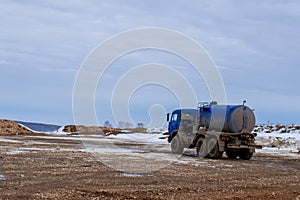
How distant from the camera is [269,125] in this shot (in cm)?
6425

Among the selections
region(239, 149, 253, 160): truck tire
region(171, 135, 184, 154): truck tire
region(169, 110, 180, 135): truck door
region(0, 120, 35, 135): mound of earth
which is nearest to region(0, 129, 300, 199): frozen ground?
region(239, 149, 253, 160): truck tire

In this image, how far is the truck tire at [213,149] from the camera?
31.7m

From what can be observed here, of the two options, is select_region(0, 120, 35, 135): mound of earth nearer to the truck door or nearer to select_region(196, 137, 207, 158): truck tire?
the truck door

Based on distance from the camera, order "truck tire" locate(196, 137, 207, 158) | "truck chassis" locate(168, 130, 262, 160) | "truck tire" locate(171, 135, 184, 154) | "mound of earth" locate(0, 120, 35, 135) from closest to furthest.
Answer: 1. "truck chassis" locate(168, 130, 262, 160)
2. "truck tire" locate(196, 137, 207, 158)
3. "truck tire" locate(171, 135, 184, 154)
4. "mound of earth" locate(0, 120, 35, 135)

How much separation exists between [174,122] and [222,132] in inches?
213

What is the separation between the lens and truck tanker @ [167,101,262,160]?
3180cm

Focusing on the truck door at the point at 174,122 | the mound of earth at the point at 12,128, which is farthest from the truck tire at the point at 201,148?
the mound of earth at the point at 12,128

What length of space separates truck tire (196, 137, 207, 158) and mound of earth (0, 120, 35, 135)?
44.7 metres

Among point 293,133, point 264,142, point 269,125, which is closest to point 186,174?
point 264,142

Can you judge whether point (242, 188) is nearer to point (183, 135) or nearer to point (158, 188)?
point (158, 188)

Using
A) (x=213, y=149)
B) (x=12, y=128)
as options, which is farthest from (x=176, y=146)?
(x=12, y=128)

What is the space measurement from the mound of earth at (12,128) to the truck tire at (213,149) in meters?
46.0

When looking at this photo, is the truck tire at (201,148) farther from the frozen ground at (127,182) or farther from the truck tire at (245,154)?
the frozen ground at (127,182)

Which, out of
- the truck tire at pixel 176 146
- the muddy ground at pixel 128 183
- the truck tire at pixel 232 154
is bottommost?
the muddy ground at pixel 128 183
